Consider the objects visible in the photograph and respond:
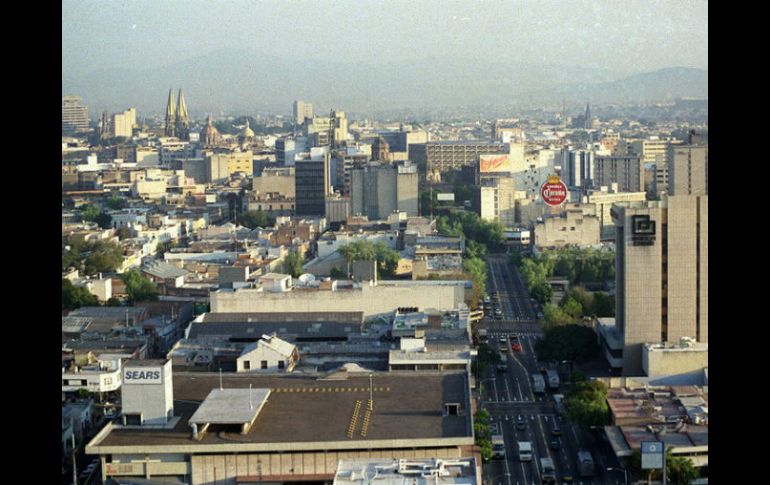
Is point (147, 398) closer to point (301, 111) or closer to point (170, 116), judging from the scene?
point (170, 116)

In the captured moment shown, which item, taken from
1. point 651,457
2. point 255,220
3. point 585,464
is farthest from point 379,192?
point 651,457

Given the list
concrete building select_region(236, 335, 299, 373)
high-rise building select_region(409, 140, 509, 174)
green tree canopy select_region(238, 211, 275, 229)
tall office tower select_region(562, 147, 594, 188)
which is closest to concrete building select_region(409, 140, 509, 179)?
high-rise building select_region(409, 140, 509, 174)

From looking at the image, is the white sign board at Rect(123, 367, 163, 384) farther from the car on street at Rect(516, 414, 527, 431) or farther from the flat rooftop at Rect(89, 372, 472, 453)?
the car on street at Rect(516, 414, 527, 431)

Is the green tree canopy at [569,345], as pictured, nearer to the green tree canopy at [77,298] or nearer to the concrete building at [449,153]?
the green tree canopy at [77,298]

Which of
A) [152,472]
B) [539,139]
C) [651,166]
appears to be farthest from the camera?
[539,139]
